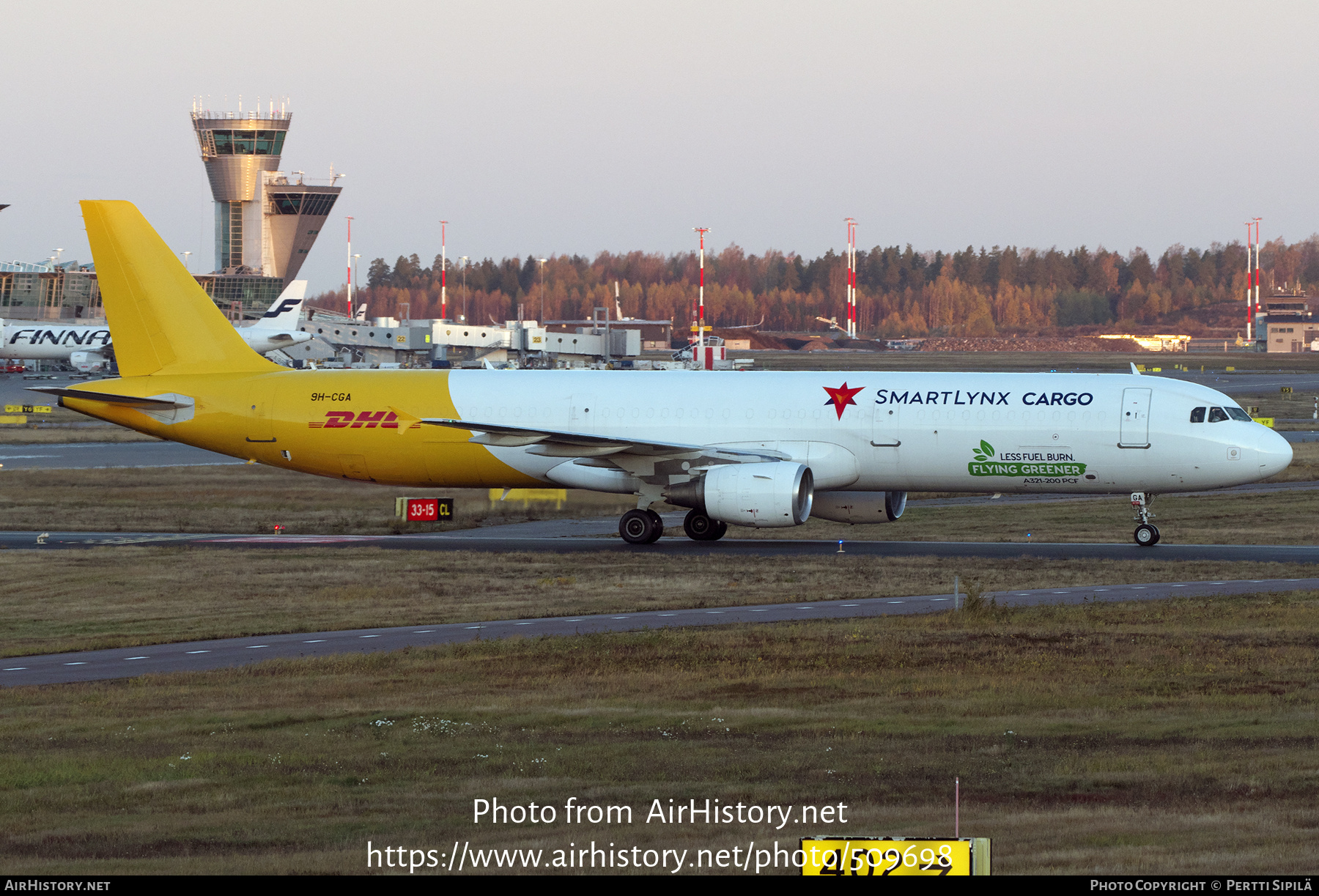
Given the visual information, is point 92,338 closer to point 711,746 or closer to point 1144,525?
point 1144,525

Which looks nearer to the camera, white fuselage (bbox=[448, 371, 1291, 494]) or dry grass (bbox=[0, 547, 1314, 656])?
dry grass (bbox=[0, 547, 1314, 656])

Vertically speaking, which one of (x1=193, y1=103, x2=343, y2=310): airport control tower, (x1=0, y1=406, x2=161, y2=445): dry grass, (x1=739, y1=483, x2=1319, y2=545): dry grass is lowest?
(x1=739, y1=483, x2=1319, y2=545): dry grass

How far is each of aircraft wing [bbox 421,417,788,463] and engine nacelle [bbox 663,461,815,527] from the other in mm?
772

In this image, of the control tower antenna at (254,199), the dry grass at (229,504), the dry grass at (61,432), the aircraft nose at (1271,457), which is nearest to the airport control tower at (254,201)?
the control tower antenna at (254,199)

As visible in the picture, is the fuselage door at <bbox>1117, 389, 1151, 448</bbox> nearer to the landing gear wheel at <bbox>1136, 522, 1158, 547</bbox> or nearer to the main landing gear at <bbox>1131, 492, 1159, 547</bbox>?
the main landing gear at <bbox>1131, 492, 1159, 547</bbox>

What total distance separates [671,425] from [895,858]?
101ft

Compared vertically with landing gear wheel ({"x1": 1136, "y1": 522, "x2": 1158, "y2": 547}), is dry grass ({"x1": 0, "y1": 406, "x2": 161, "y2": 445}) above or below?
above

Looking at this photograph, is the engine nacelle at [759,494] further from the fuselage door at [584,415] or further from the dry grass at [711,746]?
the dry grass at [711,746]

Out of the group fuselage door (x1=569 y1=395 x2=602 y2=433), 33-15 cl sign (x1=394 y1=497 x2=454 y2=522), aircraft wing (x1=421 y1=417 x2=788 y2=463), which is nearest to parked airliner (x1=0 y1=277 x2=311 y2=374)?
33-15 cl sign (x1=394 y1=497 x2=454 y2=522)

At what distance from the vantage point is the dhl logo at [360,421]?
39625 millimetres

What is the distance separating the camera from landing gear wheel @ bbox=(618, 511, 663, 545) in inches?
1511

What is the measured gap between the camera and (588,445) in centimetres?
3725

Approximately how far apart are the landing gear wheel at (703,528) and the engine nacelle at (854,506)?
2.61 meters

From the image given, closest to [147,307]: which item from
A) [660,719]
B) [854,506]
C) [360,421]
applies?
[360,421]
